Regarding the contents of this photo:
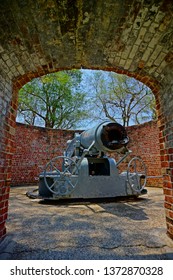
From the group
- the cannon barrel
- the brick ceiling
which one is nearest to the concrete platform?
the cannon barrel

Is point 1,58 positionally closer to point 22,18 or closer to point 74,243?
point 22,18

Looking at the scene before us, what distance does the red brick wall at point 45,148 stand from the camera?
311 inches

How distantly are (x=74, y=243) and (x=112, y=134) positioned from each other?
2.55 m

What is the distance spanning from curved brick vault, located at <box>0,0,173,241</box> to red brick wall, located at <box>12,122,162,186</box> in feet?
20.5

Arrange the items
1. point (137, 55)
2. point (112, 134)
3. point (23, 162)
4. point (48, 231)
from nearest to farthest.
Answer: point (137, 55) → point (48, 231) → point (112, 134) → point (23, 162)

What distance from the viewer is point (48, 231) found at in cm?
224

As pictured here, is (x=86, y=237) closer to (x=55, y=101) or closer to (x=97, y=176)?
(x=97, y=176)

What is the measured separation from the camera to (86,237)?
2.03 meters

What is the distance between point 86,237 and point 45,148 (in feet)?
24.2

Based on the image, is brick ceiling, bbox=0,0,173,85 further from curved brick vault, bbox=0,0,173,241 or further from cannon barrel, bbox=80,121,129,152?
cannon barrel, bbox=80,121,129,152

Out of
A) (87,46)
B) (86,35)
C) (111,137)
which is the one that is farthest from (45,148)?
(86,35)

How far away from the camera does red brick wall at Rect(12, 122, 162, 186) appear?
7.89 m

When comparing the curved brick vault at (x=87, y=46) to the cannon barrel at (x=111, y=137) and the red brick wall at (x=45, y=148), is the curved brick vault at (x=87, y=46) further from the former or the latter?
the red brick wall at (x=45, y=148)
